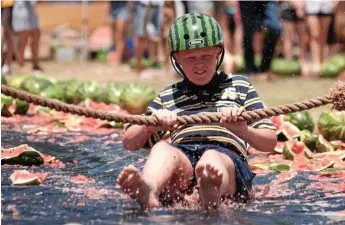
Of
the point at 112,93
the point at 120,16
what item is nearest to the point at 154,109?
the point at 112,93

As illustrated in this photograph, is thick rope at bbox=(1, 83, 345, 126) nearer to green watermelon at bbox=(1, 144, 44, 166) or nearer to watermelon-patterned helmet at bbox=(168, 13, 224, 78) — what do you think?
watermelon-patterned helmet at bbox=(168, 13, 224, 78)

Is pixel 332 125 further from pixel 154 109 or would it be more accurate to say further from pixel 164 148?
pixel 164 148

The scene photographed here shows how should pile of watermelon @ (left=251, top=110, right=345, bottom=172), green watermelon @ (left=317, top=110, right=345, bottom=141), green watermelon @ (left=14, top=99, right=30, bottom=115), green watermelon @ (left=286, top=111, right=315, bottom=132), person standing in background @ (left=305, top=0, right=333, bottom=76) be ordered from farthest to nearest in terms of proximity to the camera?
1. person standing in background @ (left=305, top=0, right=333, bottom=76)
2. green watermelon @ (left=14, top=99, right=30, bottom=115)
3. green watermelon @ (left=286, top=111, right=315, bottom=132)
4. green watermelon @ (left=317, top=110, right=345, bottom=141)
5. pile of watermelon @ (left=251, top=110, right=345, bottom=172)

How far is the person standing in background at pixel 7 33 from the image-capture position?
1154cm

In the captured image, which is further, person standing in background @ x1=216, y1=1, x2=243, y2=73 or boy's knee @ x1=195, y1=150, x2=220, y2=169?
person standing in background @ x1=216, y1=1, x2=243, y2=73

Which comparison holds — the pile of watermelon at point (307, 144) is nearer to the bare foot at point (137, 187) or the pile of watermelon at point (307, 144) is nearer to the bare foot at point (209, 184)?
the bare foot at point (209, 184)

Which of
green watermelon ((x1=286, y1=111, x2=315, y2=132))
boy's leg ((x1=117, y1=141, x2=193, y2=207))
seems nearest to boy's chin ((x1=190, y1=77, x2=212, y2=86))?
boy's leg ((x1=117, y1=141, x2=193, y2=207))

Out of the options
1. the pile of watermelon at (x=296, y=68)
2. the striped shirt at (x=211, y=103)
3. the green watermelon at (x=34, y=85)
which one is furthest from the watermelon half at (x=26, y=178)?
the pile of watermelon at (x=296, y=68)

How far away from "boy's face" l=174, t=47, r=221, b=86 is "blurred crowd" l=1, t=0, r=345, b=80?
23.0 ft

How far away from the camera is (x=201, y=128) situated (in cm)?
457

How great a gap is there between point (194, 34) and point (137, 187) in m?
0.97

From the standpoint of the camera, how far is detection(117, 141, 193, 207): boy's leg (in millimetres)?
3936

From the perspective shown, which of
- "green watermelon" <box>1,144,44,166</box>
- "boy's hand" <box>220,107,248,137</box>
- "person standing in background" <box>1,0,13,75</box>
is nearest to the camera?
"boy's hand" <box>220,107,248,137</box>

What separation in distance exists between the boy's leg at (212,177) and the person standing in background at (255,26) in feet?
24.5
